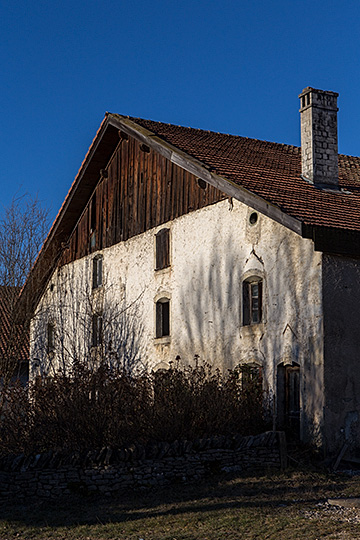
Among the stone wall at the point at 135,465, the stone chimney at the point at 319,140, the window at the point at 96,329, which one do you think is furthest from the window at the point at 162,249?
the stone wall at the point at 135,465

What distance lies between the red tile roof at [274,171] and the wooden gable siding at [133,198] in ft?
2.45

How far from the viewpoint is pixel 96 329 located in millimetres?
22281

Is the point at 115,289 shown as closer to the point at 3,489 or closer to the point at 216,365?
the point at 216,365

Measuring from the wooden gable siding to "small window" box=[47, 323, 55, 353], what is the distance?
245 centimetres

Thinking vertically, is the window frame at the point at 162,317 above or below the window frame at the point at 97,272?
below

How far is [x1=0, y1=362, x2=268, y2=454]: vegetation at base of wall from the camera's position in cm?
1354

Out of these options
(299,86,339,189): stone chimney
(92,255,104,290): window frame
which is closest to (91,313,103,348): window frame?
(92,255,104,290): window frame

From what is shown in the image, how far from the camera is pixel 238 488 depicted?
12180 millimetres

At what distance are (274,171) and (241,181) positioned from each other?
1.94m

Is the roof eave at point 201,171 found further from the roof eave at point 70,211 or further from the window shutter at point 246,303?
the window shutter at point 246,303

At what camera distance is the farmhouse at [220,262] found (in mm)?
14453

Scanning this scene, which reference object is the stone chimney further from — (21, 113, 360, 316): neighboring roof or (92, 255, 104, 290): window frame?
(92, 255, 104, 290): window frame

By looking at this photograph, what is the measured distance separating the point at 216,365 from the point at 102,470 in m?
5.44

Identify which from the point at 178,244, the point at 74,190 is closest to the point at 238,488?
the point at 178,244
